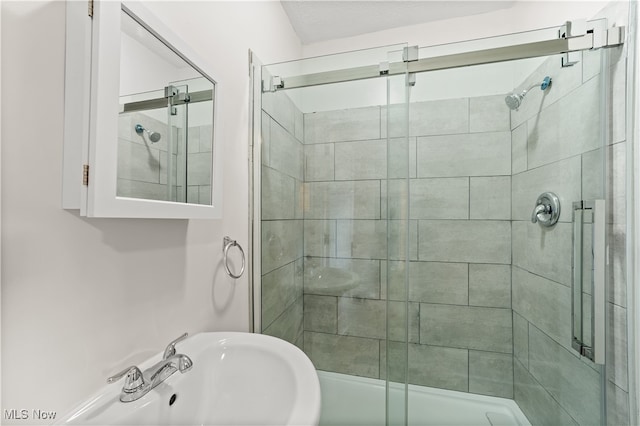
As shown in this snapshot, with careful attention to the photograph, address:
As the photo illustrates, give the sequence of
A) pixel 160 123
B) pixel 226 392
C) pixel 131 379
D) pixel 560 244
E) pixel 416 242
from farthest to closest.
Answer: pixel 416 242, pixel 560 244, pixel 226 392, pixel 160 123, pixel 131 379

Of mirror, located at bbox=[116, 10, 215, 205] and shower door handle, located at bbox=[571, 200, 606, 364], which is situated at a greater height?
mirror, located at bbox=[116, 10, 215, 205]

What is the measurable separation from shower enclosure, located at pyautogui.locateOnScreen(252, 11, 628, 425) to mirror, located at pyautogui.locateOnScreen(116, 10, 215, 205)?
50 cm

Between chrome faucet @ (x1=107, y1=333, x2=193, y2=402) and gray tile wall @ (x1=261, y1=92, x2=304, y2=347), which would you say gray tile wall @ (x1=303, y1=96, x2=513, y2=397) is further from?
chrome faucet @ (x1=107, y1=333, x2=193, y2=402)

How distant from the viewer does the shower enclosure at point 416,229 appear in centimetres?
133


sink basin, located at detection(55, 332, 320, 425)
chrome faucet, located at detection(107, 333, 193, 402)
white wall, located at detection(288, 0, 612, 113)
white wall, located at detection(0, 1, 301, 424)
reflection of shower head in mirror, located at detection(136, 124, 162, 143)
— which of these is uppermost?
white wall, located at detection(288, 0, 612, 113)

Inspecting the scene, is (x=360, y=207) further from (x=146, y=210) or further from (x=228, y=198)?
(x=146, y=210)

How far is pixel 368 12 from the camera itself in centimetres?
181

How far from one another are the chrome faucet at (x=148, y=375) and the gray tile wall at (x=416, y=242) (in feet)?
2.71

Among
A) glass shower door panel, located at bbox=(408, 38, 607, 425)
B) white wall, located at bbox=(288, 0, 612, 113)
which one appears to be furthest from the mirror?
glass shower door panel, located at bbox=(408, 38, 607, 425)

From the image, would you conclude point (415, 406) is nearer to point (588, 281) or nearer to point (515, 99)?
point (588, 281)

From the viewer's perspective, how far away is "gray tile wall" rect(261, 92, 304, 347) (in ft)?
4.72

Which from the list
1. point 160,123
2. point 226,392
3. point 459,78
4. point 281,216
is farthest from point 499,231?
point 160,123

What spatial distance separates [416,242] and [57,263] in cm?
137
